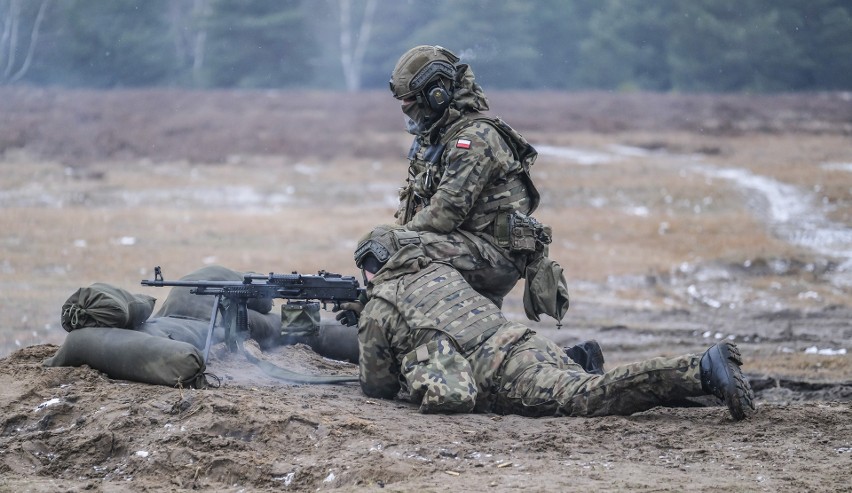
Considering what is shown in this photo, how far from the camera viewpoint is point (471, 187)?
7227 mm

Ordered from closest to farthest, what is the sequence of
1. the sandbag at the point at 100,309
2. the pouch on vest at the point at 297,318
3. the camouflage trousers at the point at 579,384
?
the camouflage trousers at the point at 579,384 → the sandbag at the point at 100,309 → the pouch on vest at the point at 297,318

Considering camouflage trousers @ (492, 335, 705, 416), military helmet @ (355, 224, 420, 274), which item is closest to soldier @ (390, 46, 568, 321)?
military helmet @ (355, 224, 420, 274)

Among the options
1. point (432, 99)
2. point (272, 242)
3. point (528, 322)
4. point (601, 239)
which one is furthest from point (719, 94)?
point (432, 99)

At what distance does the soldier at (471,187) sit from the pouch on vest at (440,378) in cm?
72

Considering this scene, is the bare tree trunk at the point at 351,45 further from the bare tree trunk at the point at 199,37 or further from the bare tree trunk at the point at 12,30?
the bare tree trunk at the point at 12,30

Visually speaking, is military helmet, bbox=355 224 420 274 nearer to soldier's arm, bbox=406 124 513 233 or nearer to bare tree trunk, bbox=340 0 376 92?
soldier's arm, bbox=406 124 513 233

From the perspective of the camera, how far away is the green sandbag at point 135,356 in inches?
268

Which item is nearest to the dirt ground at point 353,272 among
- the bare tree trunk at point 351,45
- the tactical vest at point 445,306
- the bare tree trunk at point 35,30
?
the tactical vest at point 445,306

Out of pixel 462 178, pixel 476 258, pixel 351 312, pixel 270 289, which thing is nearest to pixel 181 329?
pixel 270 289

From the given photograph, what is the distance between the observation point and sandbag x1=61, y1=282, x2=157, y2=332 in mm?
7125

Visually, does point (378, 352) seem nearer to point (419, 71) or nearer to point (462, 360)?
point (462, 360)

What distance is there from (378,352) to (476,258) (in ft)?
2.92

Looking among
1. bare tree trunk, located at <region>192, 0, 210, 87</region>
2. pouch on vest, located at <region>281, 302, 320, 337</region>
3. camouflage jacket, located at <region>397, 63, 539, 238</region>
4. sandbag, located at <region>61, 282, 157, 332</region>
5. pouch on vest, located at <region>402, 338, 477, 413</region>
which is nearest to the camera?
pouch on vest, located at <region>402, 338, 477, 413</region>

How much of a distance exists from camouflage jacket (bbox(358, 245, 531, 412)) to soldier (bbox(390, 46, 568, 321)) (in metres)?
0.29
